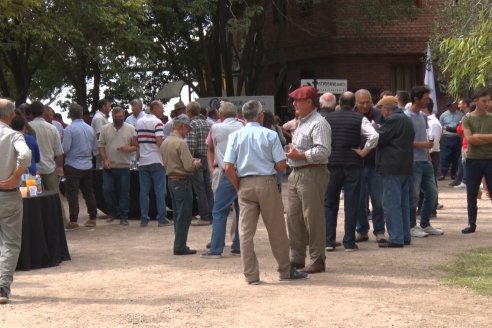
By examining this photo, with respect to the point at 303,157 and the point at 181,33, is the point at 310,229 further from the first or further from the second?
the point at 181,33

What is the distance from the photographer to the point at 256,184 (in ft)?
36.9

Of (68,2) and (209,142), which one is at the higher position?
(68,2)

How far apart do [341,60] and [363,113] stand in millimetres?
20314

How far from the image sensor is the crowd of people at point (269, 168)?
11.3m

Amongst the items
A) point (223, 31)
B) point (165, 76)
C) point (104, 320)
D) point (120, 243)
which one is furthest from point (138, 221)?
point (165, 76)

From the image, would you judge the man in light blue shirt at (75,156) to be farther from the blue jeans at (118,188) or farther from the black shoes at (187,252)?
the black shoes at (187,252)

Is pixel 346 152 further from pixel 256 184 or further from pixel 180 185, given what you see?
pixel 256 184

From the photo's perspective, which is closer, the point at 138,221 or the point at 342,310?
the point at 342,310

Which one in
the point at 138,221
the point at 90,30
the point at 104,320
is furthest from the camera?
the point at 90,30

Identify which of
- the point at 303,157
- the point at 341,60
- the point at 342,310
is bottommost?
the point at 342,310

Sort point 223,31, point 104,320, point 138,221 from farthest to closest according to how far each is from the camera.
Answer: point 223,31
point 138,221
point 104,320

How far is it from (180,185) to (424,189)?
12.6ft

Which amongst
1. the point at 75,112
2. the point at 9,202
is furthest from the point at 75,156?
the point at 9,202

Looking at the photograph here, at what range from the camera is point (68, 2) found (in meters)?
27.7
